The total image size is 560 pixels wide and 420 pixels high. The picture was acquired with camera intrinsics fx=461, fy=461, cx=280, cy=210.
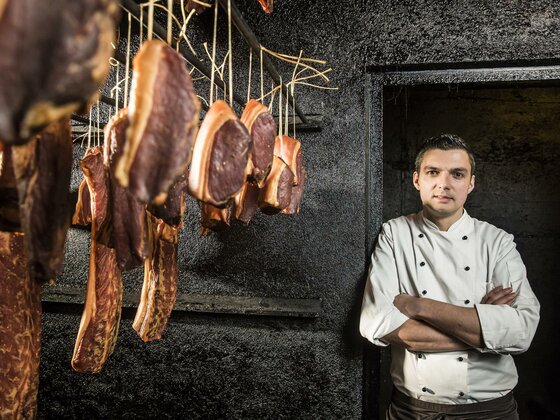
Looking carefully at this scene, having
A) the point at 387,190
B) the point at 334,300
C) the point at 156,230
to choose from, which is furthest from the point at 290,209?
the point at 387,190

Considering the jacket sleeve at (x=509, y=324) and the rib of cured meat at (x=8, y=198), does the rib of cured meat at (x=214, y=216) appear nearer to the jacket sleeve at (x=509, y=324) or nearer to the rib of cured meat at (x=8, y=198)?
the rib of cured meat at (x=8, y=198)

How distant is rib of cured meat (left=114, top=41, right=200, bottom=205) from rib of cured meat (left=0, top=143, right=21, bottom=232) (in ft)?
1.06

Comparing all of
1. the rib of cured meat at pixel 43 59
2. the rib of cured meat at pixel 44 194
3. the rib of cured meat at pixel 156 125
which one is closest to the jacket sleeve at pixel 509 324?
the rib of cured meat at pixel 156 125

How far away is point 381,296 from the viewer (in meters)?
2.47

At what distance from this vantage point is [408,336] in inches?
93.0

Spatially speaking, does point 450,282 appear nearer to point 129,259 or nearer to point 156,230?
point 156,230

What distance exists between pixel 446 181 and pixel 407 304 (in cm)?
72

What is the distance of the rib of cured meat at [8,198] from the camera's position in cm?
104

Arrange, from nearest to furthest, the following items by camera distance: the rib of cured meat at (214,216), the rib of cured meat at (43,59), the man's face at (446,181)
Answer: the rib of cured meat at (43,59)
the rib of cured meat at (214,216)
the man's face at (446,181)

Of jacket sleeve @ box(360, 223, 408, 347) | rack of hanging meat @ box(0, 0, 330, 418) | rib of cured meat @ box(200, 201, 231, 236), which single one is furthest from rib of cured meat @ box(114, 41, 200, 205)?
jacket sleeve @ box(360, 223, 408, 347)

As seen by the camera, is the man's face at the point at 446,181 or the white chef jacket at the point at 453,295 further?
the man's face at the point at 446,181

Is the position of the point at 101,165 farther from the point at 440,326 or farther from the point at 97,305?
the point at 440,326

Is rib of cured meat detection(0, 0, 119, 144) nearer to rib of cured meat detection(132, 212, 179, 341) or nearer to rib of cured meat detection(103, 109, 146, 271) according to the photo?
rib of cured meat detection(103, 109, 146, 271)

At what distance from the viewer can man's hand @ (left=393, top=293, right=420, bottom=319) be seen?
241cm
